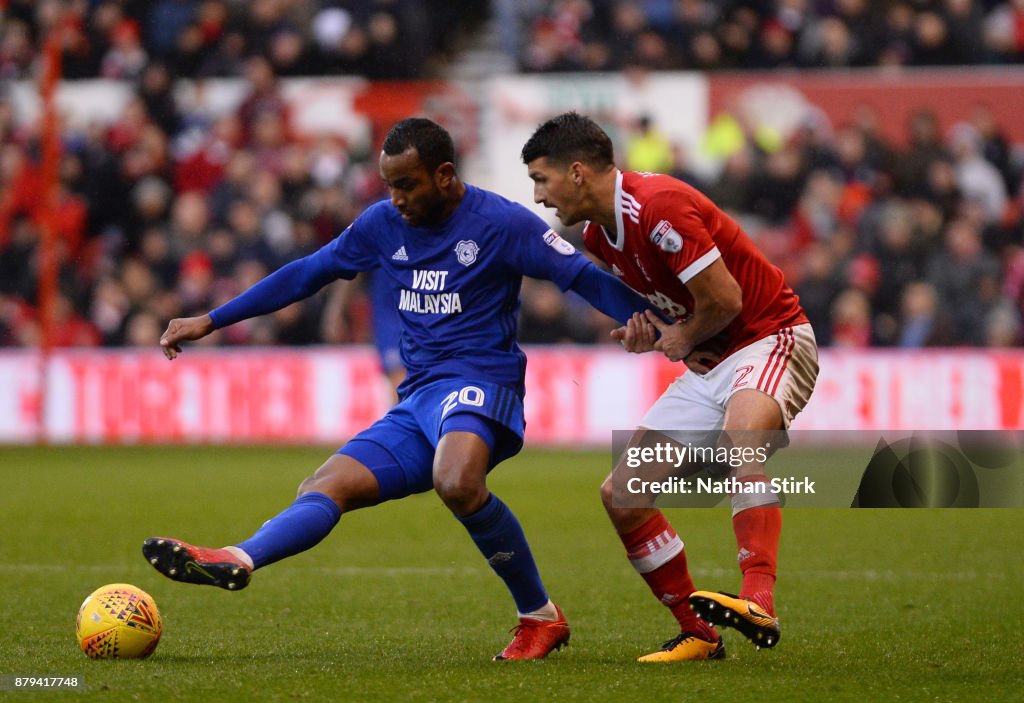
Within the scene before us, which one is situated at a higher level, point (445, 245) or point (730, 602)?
point (445, 245)

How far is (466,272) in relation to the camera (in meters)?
5.65

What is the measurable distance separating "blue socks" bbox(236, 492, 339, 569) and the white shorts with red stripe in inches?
48.3

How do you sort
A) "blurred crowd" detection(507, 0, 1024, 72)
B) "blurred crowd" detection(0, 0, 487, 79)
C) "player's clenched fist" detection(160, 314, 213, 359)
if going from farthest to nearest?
"blurred crowd" detection(0, 0, 487, 79) < "blurred crowd" detection(507, 0, 1024, 72) < "player's clenched fist" detection(160, 314, 213, 359)

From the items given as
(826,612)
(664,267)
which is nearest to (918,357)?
(826,612)

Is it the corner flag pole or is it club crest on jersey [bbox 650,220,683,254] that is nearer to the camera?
club crest on jersey [bbox 650,220,683,254]

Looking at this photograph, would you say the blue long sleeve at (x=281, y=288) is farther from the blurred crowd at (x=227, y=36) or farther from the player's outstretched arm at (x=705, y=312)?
the blurred crowd at (x=227, y=36)

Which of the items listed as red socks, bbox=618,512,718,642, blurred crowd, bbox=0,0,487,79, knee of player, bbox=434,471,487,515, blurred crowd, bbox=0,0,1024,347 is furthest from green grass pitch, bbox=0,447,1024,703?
blurred crowd, bbox=0,0,487,79

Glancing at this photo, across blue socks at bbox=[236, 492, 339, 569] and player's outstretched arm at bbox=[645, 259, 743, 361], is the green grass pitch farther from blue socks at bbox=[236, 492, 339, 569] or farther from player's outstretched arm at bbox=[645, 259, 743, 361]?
player's outstretched arm at bbox=[645, 259, 743, 361]

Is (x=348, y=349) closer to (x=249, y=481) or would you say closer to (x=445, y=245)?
(x=249, y=481)

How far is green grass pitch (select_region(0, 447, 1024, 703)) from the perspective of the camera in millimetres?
4883

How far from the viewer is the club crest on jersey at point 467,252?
5637 mm

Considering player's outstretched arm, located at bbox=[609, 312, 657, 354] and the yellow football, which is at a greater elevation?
player's outstretched arm, located at bbox=[609, 312, 657, 354]

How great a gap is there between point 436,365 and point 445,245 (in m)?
0.44

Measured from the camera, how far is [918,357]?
15.7m
